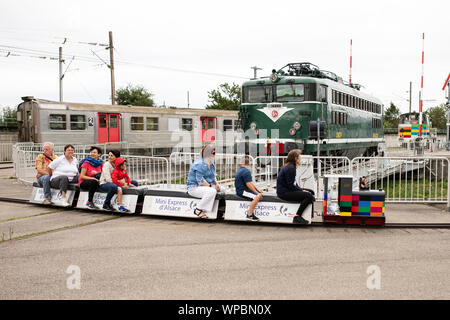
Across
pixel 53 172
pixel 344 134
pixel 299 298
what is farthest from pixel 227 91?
pixel 299 298

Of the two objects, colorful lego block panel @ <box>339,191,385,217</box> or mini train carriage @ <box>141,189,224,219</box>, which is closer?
colorful lego block panel @ <box>339,191,385,217</box>

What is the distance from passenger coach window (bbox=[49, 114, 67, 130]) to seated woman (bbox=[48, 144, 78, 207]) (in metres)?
13.3

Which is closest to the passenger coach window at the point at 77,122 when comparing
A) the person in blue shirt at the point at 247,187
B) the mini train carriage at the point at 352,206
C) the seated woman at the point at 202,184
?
the seated woman at the point at 202,184

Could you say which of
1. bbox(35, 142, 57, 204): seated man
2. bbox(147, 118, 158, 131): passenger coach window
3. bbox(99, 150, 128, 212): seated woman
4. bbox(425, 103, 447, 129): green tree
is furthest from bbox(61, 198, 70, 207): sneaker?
bbox(425, 103, 447, 129): green tree

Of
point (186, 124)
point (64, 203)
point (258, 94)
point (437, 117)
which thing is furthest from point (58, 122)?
point (437, 117)

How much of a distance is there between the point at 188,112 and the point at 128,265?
23.5m

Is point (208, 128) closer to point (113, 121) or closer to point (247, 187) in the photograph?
point (113, 121)

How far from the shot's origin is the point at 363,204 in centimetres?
864

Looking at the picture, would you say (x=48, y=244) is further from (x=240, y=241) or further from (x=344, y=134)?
(x=344, y=134)

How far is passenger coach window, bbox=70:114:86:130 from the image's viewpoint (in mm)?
23750

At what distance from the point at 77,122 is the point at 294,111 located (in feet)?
43.2

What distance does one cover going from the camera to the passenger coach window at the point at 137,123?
85.7 feet

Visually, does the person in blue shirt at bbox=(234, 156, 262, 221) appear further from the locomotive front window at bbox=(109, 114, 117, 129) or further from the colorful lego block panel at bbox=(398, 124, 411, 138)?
the colorful lego block panel at bbox=(398, 124, 411, 138)
